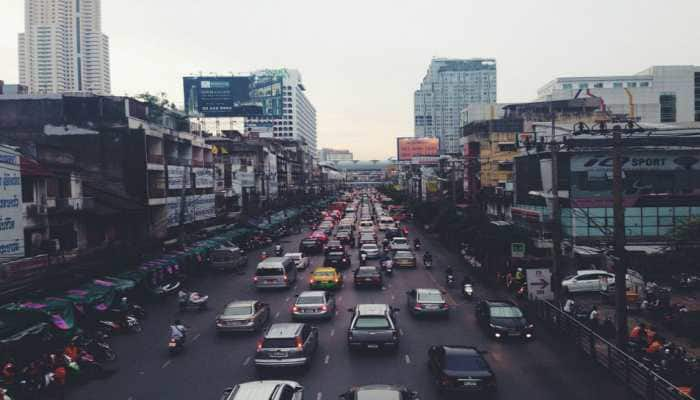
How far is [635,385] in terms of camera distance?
15.3 meters

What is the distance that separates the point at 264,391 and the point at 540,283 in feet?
50.4

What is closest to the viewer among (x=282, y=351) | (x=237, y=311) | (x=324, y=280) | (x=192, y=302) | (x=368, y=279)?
(x=282, y=351)

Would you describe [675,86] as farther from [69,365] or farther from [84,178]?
[69,365]

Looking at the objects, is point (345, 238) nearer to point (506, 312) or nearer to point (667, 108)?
point (506, 312)

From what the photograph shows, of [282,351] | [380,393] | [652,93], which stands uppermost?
[652,93]

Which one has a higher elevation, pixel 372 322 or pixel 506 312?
pixel 372 322

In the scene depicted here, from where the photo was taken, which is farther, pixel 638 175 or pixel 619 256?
pixel 638 175

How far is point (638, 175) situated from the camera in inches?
1588

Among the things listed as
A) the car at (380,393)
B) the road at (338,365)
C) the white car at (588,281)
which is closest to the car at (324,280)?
the road at (338,365)

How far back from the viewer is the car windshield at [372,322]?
19.5 m

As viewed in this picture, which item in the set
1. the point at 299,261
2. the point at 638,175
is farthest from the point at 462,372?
the point at 638,175

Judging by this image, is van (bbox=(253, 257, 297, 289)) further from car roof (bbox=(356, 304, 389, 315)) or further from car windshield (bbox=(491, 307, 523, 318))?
car windshield (bbox=(491, 307, 523, 318))

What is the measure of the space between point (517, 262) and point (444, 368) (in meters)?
21.2

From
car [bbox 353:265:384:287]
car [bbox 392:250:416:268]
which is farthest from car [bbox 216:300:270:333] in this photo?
car [bbox 392:250:416:268]
